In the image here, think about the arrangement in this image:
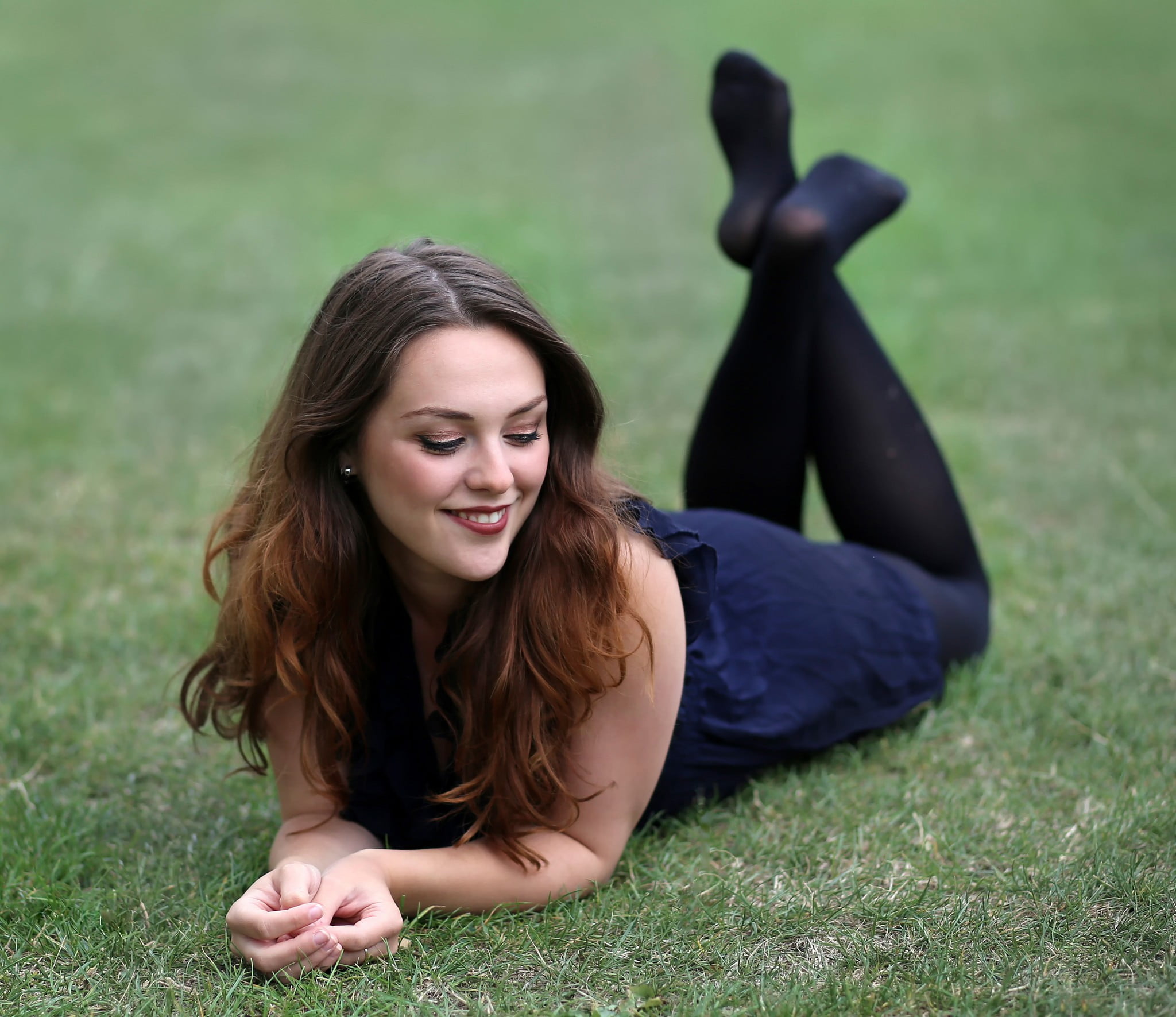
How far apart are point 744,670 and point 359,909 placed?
107 cm

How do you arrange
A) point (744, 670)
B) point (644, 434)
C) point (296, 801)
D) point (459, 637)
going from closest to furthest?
1. point (459, 637)
2. point (296, 801)
3. point (744, 670)
4. point (644, 434)

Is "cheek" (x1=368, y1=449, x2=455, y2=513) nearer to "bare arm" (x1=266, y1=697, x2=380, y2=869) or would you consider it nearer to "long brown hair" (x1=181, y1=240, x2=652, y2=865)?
"long brown hair" (x1=181, y1=240, x2=652, y2=865)

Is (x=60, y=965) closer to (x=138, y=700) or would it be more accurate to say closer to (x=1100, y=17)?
(x=138, y=700)

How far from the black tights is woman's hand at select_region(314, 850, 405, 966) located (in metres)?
1.61

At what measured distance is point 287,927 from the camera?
7.54ft

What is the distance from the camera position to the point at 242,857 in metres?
2.82

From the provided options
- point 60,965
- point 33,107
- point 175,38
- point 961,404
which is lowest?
point 60,965

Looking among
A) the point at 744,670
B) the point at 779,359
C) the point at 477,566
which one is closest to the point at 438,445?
the point at 477,566

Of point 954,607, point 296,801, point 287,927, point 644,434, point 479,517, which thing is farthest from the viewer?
point 644,434

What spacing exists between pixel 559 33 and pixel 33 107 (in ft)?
22.7

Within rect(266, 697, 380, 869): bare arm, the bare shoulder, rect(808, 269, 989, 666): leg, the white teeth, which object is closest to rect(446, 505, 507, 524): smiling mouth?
the white teeth

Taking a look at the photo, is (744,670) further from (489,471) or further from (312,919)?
(312,919)

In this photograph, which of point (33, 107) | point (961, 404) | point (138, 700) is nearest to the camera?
point (138, 700)

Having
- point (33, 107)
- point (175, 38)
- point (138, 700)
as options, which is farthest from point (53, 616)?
point (175, 38)
